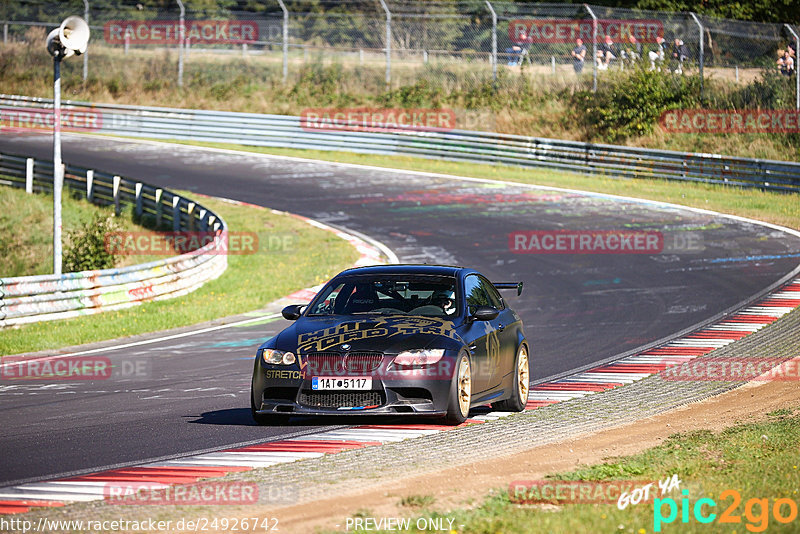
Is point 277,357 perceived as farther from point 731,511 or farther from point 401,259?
point 401,259

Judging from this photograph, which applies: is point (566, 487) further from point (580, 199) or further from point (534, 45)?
point (534, 45)

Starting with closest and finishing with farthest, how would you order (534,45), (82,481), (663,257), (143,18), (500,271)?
(82,481) < (500,271) < (663,257) < (534,45) < (143,18)

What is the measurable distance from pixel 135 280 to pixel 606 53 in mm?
23148

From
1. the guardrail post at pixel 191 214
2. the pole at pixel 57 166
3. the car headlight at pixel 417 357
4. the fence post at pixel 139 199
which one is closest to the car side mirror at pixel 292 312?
the car headlight at pixel 417 357

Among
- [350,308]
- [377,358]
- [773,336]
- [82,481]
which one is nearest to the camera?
[82,481]

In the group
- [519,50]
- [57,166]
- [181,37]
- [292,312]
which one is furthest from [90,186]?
[292,312]

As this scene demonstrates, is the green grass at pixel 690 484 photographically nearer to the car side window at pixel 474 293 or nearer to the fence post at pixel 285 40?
the car side window at pixel 474 293

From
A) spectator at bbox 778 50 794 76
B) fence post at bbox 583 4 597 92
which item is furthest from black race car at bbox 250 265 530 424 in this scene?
spectator at bbox 778 50 794 76

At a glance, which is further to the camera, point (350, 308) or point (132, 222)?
point (132, 222)

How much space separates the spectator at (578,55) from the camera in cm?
3713

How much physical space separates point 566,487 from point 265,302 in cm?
1337

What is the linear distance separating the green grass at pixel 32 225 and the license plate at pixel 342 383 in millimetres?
18491

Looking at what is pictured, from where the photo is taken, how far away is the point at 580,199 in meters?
30.1

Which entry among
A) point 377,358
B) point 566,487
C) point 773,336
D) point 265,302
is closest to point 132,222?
point 265,302
